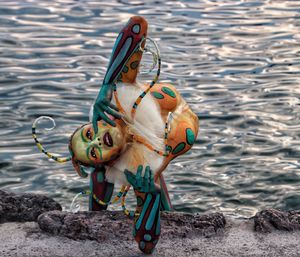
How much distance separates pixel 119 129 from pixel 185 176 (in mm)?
2847

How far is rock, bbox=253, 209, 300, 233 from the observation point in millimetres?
6871

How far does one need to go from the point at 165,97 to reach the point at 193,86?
5065 millimetres

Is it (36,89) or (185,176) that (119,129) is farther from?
(36,89)

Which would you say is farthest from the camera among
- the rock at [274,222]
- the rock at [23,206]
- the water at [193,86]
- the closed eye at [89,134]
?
the water at [193,86]

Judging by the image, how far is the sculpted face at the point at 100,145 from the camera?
6.18 meters

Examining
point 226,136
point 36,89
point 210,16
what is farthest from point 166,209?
point 210,16

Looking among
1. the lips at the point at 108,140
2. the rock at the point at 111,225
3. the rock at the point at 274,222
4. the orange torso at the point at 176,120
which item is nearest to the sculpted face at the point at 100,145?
the lips at the point at 108,140

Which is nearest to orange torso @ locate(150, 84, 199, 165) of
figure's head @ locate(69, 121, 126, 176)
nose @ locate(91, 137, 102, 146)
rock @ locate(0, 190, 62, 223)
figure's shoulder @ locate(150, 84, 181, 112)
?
figure's shoulder @ locate(150, 84, 181, 112)

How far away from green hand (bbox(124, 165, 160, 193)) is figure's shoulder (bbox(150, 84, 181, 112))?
43 centimetres

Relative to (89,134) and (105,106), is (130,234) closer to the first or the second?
(89,134)

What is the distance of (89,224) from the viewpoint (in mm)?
6703

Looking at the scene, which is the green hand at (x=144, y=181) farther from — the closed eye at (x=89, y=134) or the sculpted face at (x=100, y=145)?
the closed eye at (x=89, y=134)

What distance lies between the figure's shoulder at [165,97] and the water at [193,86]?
6.75 ft

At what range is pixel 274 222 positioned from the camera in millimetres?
6891
